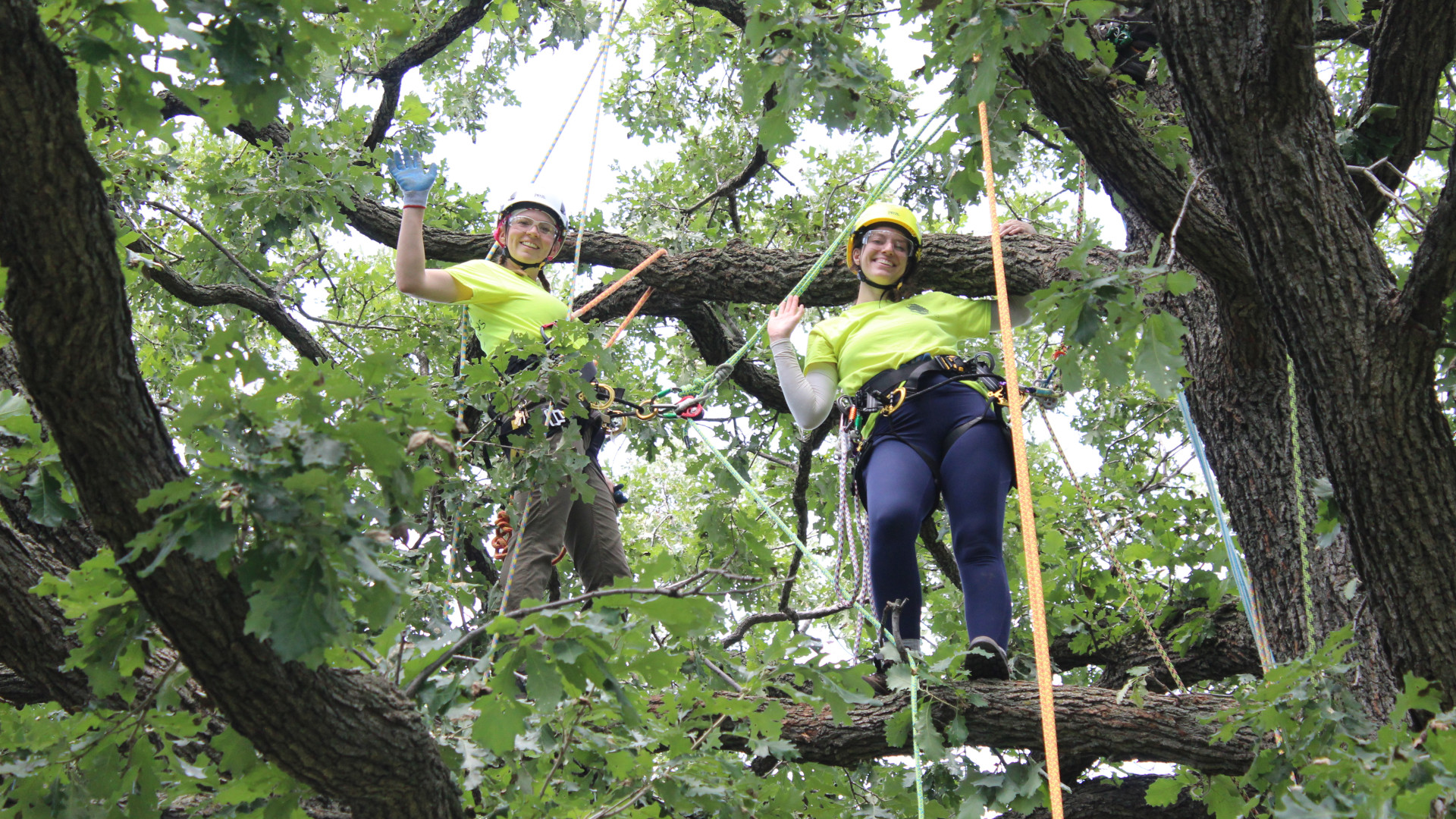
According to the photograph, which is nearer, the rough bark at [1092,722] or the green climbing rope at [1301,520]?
the green climbing rope at [1301,520]

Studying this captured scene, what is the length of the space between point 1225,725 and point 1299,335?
0.96 metres

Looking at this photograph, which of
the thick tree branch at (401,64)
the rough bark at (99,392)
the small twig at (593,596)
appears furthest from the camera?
the thick tree branch at (401,64)

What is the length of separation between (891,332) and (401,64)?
3.72 meters

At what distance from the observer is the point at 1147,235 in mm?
3887

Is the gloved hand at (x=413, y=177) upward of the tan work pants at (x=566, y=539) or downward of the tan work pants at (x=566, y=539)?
upward

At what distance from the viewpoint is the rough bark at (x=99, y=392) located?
177cm

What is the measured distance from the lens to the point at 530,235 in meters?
4.14

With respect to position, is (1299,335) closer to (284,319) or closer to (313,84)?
(284,319)

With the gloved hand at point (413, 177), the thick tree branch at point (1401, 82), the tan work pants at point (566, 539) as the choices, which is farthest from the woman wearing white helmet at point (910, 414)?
the gloved hand at point (413, 177)

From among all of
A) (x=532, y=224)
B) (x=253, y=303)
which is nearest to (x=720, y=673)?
(x=532, y=224)

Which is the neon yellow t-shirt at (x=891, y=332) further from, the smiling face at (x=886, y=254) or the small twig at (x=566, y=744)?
the small twig at (x=566, y=744)

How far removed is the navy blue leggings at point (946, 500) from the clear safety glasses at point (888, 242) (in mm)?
604

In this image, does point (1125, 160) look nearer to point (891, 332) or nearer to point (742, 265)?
point (891, 332)

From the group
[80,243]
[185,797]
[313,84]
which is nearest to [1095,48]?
[80,243]
